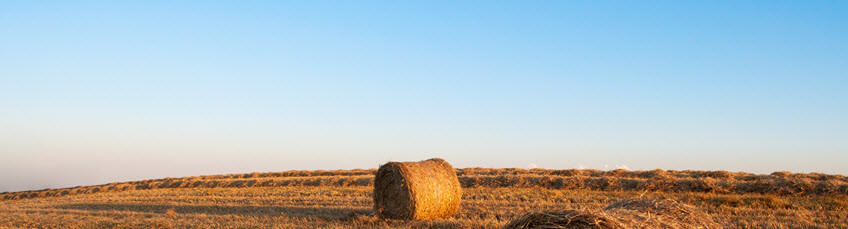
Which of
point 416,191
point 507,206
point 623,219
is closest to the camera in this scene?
point 623,219

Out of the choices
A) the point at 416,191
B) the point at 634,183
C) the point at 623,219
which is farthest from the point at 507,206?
the point at 623,219

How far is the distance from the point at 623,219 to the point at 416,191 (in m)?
8.42

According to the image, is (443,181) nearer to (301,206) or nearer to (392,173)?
(392,173)

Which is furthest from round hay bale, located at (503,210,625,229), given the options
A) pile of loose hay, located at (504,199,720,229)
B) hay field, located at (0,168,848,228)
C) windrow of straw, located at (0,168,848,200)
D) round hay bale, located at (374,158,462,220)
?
windrow of straw, located at (0,168,848,200)

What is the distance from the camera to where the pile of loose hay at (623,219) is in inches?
236

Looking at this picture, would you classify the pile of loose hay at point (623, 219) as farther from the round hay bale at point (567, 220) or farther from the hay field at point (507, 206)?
the hay field at point (507, 206)

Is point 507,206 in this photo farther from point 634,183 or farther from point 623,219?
point 623,219

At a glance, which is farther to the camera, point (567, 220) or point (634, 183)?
point (634, 183)

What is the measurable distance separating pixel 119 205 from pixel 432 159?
14.9 metres

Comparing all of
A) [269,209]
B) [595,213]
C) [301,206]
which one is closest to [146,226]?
[269,209]

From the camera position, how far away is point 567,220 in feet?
20.2

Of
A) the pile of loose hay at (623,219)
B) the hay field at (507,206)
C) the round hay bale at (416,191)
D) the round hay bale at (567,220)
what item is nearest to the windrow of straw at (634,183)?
the hay field at (507,206)

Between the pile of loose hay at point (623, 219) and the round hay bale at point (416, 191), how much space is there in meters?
7.29

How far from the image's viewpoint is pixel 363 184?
2880 centimetres
